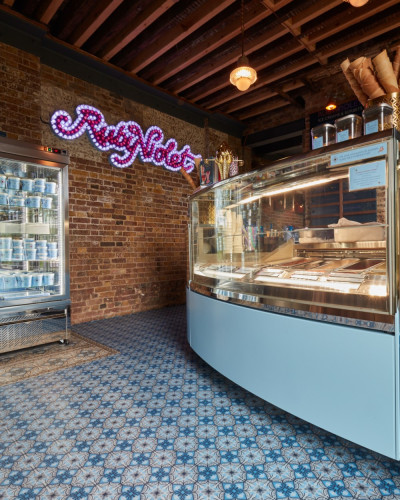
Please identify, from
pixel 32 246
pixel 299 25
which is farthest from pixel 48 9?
pixel 299 25

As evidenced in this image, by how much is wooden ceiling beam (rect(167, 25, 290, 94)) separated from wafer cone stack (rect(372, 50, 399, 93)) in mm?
2898

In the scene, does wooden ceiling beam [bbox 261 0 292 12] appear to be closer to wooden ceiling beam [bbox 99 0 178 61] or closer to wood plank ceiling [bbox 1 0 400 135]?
wood plank ceiling [bbox 1 0 400 135]

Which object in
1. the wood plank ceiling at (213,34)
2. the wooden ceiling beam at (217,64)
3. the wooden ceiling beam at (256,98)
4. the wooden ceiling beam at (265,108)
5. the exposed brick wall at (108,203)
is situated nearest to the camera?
the wood plank ceiling at (213,34)

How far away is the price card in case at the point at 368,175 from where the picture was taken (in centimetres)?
145

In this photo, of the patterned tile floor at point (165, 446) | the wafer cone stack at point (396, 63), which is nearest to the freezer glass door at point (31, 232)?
the patterned tile floor at point (165, 446)

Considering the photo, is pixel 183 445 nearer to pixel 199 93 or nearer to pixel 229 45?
pixel 229 45

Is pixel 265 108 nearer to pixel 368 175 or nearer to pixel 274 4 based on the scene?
pixel 274 4

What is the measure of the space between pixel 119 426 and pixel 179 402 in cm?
46

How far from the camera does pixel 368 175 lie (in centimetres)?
151

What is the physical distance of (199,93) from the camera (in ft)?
19.1

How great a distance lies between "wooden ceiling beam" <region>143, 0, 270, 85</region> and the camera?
381 centimetres

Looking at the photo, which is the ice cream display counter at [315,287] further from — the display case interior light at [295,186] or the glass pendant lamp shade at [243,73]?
the glass pendant lamp shade at [243,73]

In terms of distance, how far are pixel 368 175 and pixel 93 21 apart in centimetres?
394

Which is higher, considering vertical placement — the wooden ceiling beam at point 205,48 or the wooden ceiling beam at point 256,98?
the wooden ceiling beam at point 256,98
